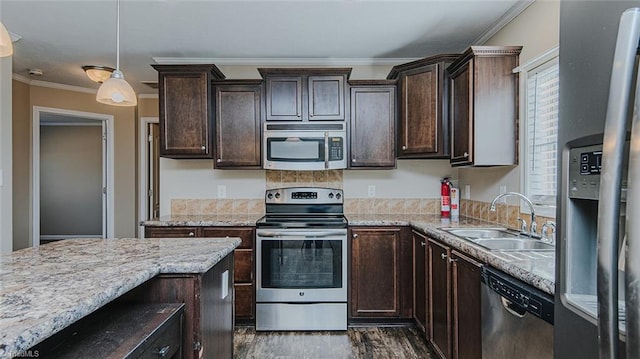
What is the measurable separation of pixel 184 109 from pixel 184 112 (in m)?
0.03

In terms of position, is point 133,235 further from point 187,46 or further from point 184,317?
point 184,317

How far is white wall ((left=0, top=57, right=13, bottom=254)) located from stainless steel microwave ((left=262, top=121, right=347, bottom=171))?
7.02 feet

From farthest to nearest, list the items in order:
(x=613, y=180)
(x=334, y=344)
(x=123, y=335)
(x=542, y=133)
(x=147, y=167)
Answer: (x=147, y=167)
(x=334, y=344)
(x=542, y=133)
(x=123, y=335)
(x=613, y=180)

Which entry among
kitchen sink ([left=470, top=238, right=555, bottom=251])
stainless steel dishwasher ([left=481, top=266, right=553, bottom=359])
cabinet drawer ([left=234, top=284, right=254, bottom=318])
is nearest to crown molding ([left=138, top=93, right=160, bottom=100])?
cabinet drawer ([left=234, top=284, right=254, bottom=318])

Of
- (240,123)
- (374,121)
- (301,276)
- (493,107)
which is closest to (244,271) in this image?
(301,276)

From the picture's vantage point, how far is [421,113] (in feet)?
9.66

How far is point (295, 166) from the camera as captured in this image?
3.20 m

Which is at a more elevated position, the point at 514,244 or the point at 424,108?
the point at 424,108

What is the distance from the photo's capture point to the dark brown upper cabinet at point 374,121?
10.6 feet

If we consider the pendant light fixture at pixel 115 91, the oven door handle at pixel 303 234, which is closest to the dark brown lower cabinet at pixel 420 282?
the oven door handle at pixel 303 234

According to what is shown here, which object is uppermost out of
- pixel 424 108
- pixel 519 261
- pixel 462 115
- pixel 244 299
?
pixel 424 108

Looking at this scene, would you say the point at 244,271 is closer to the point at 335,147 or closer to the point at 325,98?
the point at 335,147

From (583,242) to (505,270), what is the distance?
73 centimetres

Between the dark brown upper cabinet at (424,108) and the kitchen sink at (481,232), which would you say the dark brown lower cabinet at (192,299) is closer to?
the kitchen sink at (481,232)
